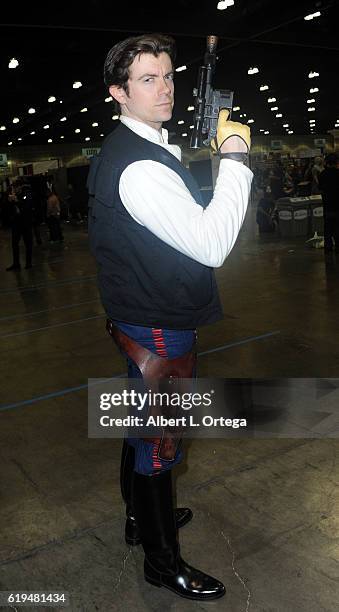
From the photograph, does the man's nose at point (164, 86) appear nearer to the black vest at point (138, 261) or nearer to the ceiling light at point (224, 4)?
the black vest at point (138, 261)

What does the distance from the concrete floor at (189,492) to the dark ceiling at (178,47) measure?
253 inches

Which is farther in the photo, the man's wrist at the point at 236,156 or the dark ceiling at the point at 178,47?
the dark ceiling at the point at 178,47

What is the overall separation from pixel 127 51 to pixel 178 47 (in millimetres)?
12754

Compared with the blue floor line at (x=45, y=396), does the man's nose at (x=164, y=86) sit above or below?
above

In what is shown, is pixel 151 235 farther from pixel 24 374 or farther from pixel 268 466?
pixel 24 374

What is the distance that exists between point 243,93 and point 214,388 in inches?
812

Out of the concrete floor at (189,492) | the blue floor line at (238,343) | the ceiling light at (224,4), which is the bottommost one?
the concrete floor at (189,492)

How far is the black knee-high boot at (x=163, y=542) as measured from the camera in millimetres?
1751

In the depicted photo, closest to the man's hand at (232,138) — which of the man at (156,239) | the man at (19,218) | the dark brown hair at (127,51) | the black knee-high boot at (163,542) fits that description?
the man at (156,239)

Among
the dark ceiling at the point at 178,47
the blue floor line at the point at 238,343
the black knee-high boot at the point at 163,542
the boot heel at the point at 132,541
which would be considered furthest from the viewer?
Answer: the dark ceiling at the point at 178,47

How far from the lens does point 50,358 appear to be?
15.7 feet

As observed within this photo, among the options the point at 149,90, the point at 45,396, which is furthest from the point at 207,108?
the point at 45,396

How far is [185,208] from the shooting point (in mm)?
1411

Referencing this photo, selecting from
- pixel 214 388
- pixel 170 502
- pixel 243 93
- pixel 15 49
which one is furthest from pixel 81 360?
pixel 243 93
